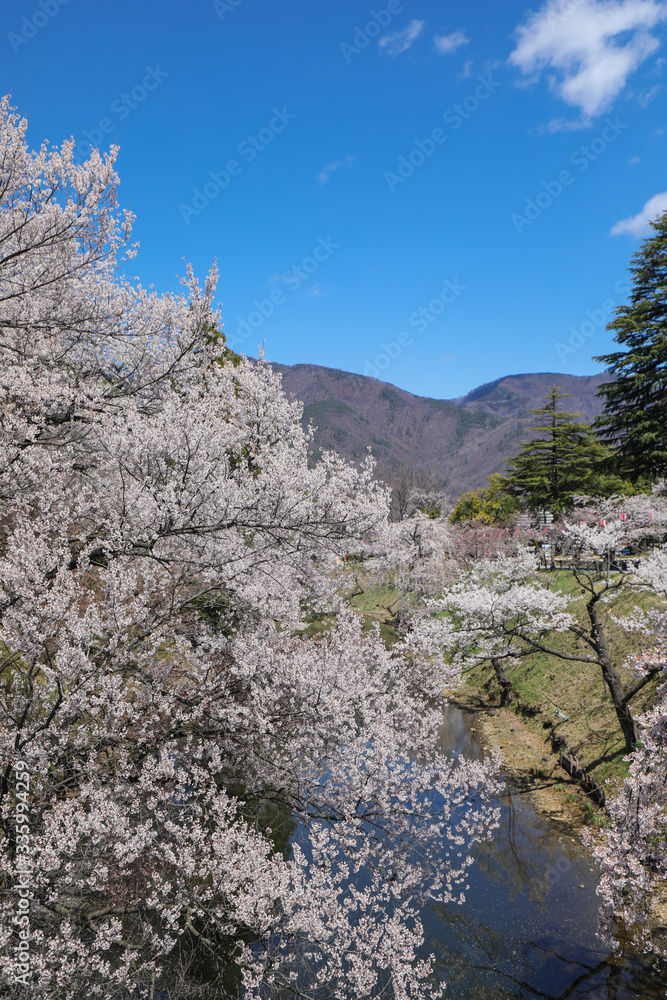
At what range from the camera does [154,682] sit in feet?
17.4

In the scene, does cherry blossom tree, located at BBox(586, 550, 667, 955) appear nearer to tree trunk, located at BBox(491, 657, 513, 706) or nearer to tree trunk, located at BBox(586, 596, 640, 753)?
tree trunk, located at BBox(586, 596, 640, 753)

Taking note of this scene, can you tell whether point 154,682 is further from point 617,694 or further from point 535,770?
point 535,770

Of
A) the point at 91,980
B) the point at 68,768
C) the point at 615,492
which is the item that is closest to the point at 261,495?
the point at 68,768

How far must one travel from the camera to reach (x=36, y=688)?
13.4 feet

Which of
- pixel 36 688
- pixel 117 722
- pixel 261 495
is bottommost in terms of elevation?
pixel 117 722

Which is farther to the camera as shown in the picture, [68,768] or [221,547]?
[221,547]

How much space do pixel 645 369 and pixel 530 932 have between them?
2281cm

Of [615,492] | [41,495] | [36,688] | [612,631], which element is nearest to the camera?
[36,688]

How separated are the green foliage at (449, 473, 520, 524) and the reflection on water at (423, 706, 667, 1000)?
23.6 meters

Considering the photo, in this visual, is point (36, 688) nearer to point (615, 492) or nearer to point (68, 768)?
point (68, 768)

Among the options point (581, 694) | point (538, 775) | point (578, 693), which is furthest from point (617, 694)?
point (578, 693)

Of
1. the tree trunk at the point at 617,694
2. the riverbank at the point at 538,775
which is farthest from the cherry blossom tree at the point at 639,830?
the tree trunk at the point at 617,694

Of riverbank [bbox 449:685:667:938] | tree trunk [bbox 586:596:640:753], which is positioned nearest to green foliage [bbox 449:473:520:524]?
riverbank [bbox 449:685:667:938]

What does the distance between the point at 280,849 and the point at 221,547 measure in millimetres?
6402
